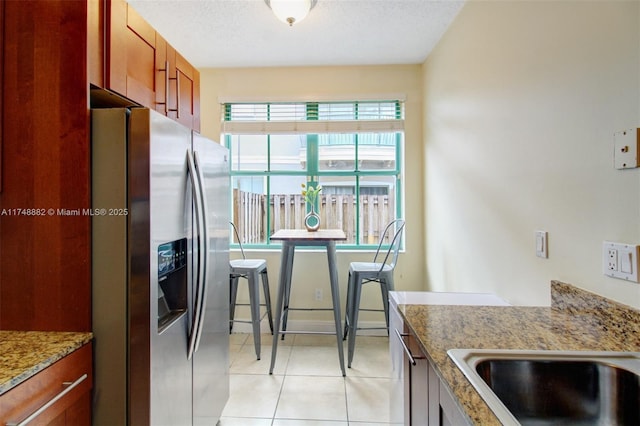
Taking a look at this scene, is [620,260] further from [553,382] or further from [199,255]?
[199,255]

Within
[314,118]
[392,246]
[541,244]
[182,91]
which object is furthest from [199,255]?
[314,118]

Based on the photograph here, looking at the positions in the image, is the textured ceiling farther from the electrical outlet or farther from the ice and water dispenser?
the electrical outlet

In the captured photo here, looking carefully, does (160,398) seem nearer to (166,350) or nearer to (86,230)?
(166,350)

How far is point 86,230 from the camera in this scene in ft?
3.41

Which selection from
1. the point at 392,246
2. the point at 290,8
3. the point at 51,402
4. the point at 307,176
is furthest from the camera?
the point at 307,176

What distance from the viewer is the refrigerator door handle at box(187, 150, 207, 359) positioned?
4.29ft

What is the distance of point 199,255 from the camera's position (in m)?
1.37

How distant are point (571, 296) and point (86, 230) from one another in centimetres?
171

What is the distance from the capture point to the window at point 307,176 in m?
3.13

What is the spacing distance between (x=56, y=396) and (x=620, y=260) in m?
1.67

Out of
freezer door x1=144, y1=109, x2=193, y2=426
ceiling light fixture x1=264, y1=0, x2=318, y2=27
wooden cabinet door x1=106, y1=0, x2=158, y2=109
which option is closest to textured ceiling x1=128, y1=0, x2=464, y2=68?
ceiling light fixture x1=264, y1=0, x2=318, y2=27

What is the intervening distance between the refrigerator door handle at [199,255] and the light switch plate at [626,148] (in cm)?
146

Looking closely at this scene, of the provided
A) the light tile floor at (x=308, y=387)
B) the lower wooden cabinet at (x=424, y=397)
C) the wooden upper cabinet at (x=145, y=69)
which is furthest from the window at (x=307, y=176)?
the lower wooden cabinet at (x=424, y=397)

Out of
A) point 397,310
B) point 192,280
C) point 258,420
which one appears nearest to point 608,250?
point 397,310
